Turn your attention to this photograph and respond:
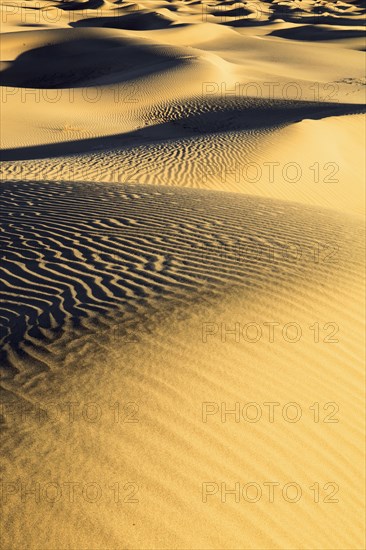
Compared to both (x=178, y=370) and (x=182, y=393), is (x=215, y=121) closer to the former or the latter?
(x=178, y=370)

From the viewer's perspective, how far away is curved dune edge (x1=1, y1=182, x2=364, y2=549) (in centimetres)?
274

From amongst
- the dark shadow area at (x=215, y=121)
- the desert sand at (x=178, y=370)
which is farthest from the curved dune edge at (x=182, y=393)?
the dark shadow area at (x=215, y=121)

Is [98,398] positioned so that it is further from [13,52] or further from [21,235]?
[13,52]

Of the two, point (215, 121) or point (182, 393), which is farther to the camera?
point (215, 121)

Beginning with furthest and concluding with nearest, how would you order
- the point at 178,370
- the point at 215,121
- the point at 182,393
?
the point at 215,121 < the point at 178,370 < the point at 182,393

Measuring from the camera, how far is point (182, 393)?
3.46m

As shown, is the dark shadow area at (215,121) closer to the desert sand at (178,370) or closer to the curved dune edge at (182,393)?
the desert sand at (178,370)

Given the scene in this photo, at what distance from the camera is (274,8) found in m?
69.8

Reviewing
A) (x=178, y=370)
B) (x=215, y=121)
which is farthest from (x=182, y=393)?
(x=215, y=121)

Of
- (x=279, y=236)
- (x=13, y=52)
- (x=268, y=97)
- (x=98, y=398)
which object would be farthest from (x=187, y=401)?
(x=13, y=52)

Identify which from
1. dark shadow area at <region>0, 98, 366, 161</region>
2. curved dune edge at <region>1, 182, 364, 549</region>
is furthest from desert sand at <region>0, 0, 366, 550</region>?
dark shadow area at <region>0, 98, 366, 161</region>

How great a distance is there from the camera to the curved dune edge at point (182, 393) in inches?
108

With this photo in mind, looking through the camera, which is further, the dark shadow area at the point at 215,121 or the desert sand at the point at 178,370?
the dark shadow area at the point at 215,121

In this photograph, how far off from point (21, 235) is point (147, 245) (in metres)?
1.45
